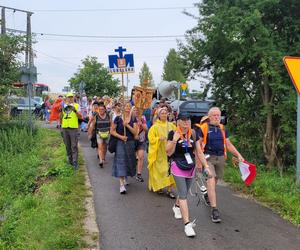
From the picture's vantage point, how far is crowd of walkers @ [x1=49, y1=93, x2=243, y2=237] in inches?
231

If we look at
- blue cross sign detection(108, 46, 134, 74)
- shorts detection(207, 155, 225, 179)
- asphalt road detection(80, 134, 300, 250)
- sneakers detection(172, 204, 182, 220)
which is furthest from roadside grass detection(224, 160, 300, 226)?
blue cross sign detection(108, 46, 134, 74)

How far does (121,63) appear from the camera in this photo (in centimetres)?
972

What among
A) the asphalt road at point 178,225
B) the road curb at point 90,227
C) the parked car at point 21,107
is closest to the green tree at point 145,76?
the asphalt road at point 178,225

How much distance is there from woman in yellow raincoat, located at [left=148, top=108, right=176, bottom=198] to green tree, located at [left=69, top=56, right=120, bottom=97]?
88.5ft

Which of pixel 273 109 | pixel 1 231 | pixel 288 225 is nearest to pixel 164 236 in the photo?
pixel 288 225

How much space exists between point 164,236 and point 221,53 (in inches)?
266

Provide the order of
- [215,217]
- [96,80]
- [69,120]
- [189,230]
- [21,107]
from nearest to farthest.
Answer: [189,230] < [215,217] < [69,120] < [21,107] < [96,80]

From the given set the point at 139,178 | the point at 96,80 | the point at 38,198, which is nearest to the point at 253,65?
the point at 139,178

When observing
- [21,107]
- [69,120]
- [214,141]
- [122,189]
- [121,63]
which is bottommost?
[122,189]

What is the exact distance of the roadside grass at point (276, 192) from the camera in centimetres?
696

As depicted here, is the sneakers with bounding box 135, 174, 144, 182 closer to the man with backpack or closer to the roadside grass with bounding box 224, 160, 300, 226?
the roadside grass with bounding box 224, 160, 300, 226

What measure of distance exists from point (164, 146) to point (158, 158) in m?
0.24

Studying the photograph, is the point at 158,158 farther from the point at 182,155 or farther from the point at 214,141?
the point at 182,155

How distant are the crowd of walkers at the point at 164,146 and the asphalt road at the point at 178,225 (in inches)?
7.8
